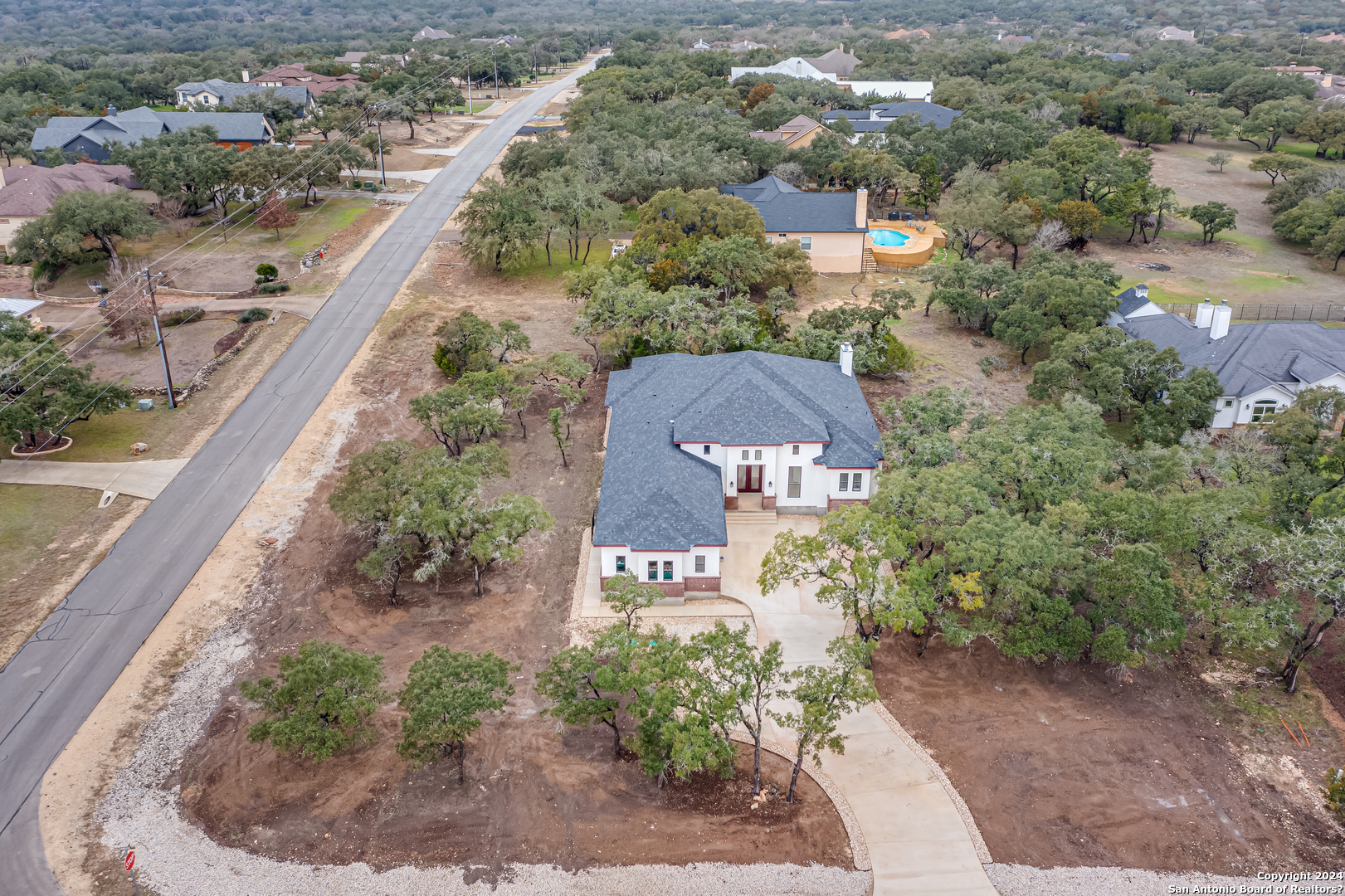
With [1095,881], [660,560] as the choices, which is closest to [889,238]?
[660,560]

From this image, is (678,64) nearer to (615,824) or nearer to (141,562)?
(141,562)

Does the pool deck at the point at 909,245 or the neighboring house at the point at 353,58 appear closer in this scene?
the pool deck at the point at 909,245

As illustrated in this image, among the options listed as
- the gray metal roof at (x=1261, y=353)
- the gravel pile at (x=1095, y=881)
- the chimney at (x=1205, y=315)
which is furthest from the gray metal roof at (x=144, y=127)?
the gravel pile at (x=1095, y=881)

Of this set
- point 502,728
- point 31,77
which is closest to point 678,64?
point 31,77

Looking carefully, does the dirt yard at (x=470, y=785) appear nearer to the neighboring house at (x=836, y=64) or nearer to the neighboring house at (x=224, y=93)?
the neighboring house at (x=224, y=93)

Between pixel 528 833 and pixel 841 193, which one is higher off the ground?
pixel 841 193

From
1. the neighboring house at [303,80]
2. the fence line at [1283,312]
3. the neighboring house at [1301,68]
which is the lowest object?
the fence line at [1283,312]

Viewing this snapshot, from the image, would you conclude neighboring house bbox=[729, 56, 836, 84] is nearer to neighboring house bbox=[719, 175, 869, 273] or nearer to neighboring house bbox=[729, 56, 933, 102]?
neighboring house bbox=[729, 56, 933, 102]
